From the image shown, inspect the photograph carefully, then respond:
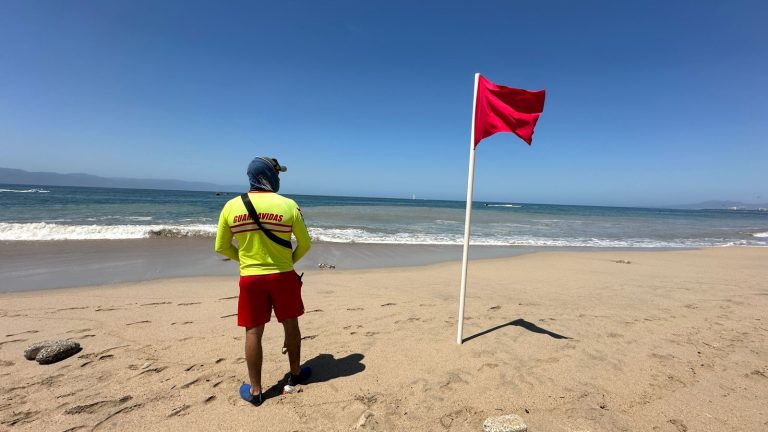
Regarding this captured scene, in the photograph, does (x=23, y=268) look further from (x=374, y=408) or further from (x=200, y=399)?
(x=374, y=408)

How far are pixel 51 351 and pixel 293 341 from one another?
2.76 m

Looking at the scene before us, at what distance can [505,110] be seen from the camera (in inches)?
147

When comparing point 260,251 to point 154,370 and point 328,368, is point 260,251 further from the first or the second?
Answer: point 154,370

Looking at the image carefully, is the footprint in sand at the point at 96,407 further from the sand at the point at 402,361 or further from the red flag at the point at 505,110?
the red flag at the point at 505,110

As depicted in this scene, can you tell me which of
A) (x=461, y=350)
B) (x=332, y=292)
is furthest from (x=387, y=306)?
(x=461, y=350)

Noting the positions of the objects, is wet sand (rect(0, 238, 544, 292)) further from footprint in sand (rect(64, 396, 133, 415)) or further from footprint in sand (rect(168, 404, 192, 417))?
footprint in sand (rect(168, 404, 192, 417))

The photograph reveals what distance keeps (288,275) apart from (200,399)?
1366mm

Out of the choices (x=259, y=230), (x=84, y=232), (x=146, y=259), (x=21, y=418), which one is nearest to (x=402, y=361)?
(x=259, y=230)

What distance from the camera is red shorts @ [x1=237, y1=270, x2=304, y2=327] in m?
2.65

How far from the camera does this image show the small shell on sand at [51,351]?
3.44 m

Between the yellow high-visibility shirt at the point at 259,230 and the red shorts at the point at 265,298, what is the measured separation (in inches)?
2.6

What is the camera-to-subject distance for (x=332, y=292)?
6453 millimetres

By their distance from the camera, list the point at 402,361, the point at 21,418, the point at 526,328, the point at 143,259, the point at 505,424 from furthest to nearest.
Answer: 1. the point at 143,259
2. the point at 526,328
3. the point at 402,361
4. the point at 21,418
5. the point at 505,424

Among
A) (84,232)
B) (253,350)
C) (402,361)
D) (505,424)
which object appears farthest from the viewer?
(84,232)
